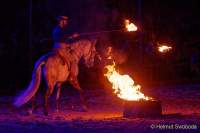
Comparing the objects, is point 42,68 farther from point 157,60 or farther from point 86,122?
point 157,60

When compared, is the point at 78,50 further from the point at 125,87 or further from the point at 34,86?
the point at 125,87

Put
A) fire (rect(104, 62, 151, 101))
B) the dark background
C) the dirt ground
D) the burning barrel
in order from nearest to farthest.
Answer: the dirt ground < the burning barrel < fire (rect(104, 62, 151, 101)) < the dark background

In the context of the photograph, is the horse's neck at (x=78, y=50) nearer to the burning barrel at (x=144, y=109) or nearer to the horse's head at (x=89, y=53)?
the horse's head at (x=89, y=53)

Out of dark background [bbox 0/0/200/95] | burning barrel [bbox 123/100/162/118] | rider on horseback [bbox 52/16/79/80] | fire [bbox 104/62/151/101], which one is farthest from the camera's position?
dark background [bbox 0/0/200/95]

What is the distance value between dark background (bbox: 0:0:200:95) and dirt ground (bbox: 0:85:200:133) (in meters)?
5.00

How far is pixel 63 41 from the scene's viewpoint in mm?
16875

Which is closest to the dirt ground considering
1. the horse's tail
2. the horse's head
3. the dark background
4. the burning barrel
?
the burning barrel

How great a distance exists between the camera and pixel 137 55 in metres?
31.9

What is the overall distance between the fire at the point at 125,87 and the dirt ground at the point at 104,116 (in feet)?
2.12

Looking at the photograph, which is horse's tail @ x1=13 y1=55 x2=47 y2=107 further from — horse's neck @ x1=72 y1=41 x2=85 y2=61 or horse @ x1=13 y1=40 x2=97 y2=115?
horse's neck @ x1=72 y1=41 x2=85 y2=61

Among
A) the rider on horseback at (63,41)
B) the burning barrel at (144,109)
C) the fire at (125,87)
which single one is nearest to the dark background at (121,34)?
the fire at (125,87)

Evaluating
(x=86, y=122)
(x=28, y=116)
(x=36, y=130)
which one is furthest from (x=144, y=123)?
(x=28, y=116)

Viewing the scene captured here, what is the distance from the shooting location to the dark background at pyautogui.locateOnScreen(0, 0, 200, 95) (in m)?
29.2

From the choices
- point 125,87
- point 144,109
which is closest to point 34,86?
point 125,87
